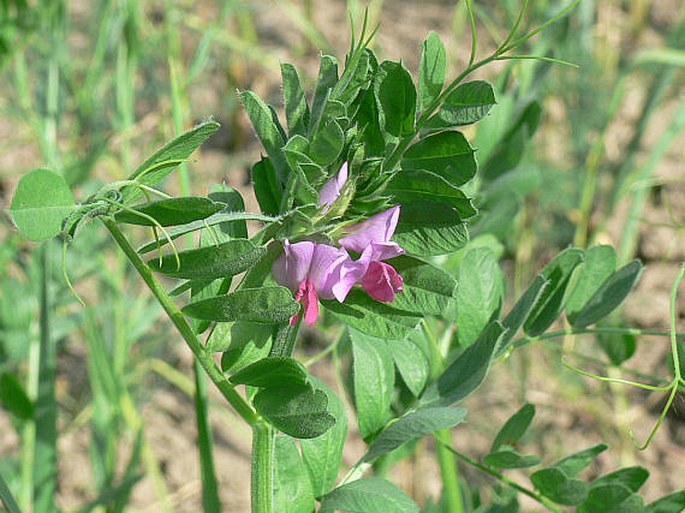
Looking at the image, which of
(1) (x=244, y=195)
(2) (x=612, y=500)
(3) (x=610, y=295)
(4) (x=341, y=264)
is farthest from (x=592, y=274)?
(1) (x=244, y=195)

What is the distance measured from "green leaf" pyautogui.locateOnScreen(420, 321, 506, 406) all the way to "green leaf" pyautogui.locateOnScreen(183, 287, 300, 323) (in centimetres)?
12

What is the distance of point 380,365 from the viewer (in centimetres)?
54

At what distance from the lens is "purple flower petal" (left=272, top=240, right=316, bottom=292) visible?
427 millimetres

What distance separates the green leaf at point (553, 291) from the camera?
0.57m

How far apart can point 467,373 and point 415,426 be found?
0.19 feet

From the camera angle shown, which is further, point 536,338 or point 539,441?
point 539,441

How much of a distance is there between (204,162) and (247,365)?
4.69 feet

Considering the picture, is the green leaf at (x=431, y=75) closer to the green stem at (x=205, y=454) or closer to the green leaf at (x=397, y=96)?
the green leaf at (x=397, y=96)

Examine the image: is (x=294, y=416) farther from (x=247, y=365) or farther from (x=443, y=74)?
(x=443, y=74)

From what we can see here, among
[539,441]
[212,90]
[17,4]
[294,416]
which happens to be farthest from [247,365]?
[212,90]

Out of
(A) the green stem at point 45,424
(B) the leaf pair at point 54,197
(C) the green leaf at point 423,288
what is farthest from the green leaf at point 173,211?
(A) the green stem at point 45,424

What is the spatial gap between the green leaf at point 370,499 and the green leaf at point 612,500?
0.45 ft

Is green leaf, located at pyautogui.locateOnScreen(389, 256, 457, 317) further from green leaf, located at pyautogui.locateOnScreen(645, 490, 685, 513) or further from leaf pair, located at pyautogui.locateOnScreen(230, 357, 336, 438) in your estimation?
green leaf, located at pyautogui.locateOnScreen(645, 490, 685, 513)

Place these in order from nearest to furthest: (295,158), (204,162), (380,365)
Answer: (295,158), (380,365), (204,162)
